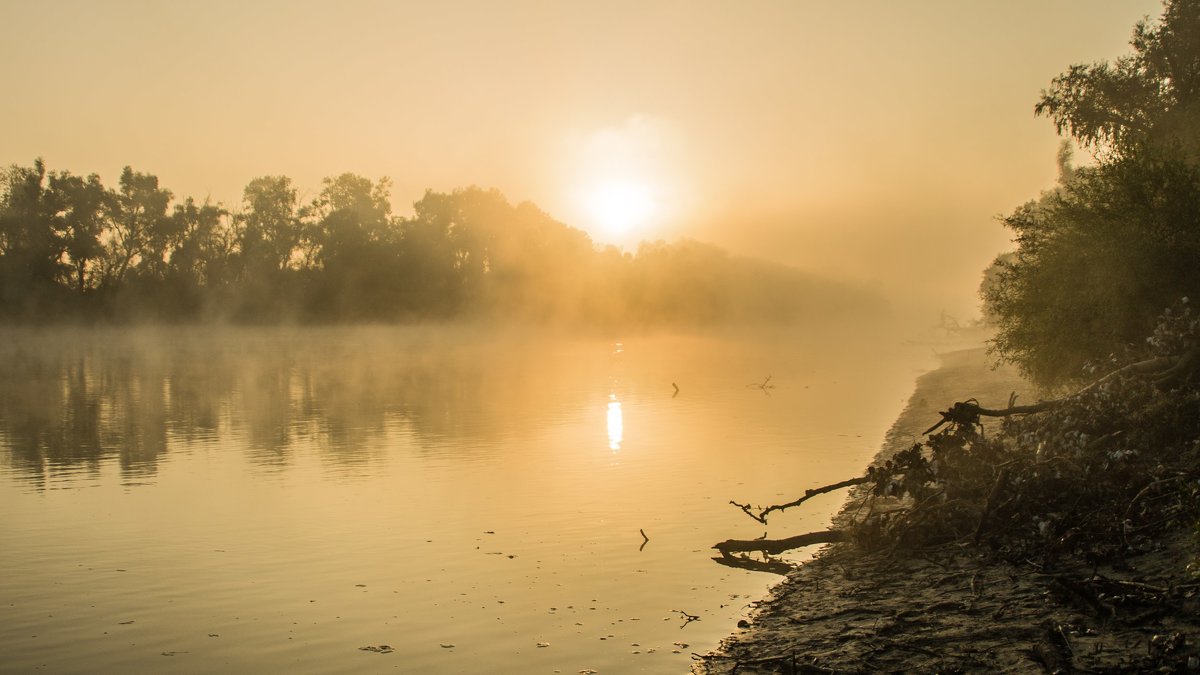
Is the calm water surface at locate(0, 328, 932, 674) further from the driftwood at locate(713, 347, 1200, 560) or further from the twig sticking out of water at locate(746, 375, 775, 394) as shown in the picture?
the twig sticking out of water at locate(746, 375, 775, 394)

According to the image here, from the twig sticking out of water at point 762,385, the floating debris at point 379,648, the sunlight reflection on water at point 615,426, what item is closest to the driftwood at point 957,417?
the floating debris at point 379,648

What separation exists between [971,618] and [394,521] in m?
11.1

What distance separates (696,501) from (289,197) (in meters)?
110

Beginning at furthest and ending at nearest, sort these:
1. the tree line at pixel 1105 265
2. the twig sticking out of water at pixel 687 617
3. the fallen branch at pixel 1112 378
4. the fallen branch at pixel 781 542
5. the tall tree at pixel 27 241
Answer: the tall tree at pixel 27 241, the tree line at pixel 1105 265, the fallen branch at pixel 1112 378, the fallen branch at pixel 781 542, the twig sticking out of water at pixel 687 617

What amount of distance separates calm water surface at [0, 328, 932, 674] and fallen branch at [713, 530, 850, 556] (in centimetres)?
52

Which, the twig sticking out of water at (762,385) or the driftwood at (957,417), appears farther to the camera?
the twig sticking out of water at (762,385)

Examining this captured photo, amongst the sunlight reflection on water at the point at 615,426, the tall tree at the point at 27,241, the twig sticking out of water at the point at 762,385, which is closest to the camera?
the sunlight reflection on water at the point at 615,426

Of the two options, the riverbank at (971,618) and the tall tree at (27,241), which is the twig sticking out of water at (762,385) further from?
the tall tree at (27,241)

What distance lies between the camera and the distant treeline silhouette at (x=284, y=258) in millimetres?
98812

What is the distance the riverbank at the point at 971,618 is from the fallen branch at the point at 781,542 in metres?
1.01

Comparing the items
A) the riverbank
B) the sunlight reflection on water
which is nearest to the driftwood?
the riverbank

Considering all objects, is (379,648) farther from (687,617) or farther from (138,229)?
(138,229)

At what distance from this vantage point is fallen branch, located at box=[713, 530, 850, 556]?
47.2 ft

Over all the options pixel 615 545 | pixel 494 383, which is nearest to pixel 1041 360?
pixel 615 545
